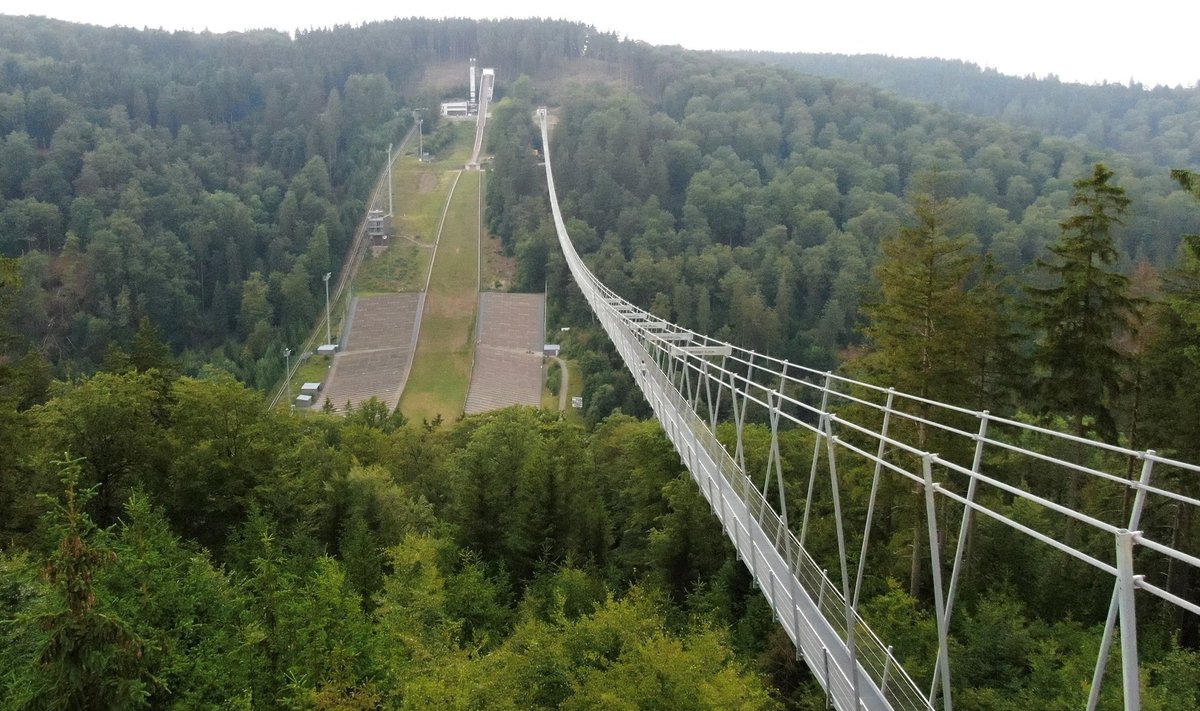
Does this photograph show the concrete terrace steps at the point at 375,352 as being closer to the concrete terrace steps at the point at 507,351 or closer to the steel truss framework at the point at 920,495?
the concrete terrace steps at the point at 507,351

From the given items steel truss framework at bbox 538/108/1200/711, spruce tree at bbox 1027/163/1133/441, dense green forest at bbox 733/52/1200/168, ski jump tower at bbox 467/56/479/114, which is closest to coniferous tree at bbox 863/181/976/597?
steel truss framework at bbox 538/108/1200/711

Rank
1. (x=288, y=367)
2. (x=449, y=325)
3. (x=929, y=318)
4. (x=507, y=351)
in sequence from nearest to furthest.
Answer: (x=929, y=318), (x=288, y=367), (x=507, y=351), (x=449, y=325)

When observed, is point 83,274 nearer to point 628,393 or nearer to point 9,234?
point 9,234

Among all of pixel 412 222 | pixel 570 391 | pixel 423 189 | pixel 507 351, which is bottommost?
pixel 570 391

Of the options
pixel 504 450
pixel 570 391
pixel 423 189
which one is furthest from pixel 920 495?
pixel 423 189

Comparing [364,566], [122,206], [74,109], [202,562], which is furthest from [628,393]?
[74,109]

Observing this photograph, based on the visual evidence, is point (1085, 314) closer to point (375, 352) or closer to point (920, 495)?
point (920, 495)

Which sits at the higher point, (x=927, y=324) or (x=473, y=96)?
(x=473, y=96)
